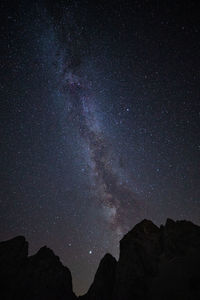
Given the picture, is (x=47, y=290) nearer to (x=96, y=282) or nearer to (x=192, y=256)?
(x=96, y=282)

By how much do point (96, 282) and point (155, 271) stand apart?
497 inches

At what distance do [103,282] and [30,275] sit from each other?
580 inches

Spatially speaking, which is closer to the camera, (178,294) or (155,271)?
(178,294)

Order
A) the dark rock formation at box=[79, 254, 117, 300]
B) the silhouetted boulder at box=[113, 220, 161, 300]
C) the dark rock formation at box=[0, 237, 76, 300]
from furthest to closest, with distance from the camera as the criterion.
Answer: the dark rock formation at box=[0, 237, 76, 300] < the dark rock formation at box=[79, 254, 117, 300] < the silhouetted boulder at box=[113, 220, 161, 300]

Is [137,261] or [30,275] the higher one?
[137,261]

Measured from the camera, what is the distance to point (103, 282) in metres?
32.9

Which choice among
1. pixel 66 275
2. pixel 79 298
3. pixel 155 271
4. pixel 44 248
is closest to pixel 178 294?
pixel 155 271

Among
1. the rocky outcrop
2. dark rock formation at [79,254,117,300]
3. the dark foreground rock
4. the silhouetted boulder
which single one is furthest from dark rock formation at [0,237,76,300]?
the rocky outcrop

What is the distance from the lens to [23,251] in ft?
131

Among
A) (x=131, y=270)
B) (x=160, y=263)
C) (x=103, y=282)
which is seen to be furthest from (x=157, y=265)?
(x=103, y=282)

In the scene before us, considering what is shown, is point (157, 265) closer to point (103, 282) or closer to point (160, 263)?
point (160, 263)

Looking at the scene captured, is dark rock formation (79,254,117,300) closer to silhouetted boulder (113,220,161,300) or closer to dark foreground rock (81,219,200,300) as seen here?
dark foreground rock (81,219,200,300)

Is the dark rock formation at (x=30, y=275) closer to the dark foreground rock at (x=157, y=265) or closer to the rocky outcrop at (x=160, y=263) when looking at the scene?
the dark foreground rock at (x=157, y=265)

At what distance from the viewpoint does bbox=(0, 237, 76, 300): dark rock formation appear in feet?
108
